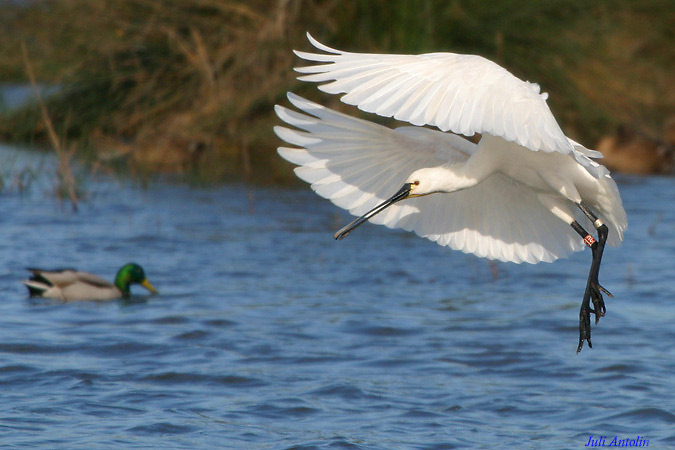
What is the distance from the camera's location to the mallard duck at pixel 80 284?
883 cm

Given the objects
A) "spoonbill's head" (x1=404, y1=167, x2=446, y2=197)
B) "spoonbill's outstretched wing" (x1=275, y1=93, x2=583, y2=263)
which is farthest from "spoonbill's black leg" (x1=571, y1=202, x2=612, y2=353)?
"spoonbill's head" (x1=404, y1=167, x2=446, y2=197)

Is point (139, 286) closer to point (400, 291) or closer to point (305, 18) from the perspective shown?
point (400, 291)

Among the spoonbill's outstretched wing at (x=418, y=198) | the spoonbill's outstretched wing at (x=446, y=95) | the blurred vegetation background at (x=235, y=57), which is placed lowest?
the spoonbill's outstretched wing at (x=418, y=198)

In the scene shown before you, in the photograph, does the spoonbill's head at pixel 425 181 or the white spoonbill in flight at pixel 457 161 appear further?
the spoonbill's head at pixel 425 181

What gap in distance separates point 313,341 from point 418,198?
1.85 meters

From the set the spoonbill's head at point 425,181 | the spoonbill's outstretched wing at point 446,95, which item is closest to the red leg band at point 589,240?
the spoonbill's head at point 425,181

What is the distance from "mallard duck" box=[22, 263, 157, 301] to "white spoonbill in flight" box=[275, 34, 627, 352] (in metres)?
3.18

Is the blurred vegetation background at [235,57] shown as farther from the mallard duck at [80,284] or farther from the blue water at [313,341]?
the mallard duck at [80,284]

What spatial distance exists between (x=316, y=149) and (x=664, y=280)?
15.9 feet

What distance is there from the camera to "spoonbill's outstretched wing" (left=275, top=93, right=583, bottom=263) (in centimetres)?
600

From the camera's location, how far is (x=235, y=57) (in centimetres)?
1612

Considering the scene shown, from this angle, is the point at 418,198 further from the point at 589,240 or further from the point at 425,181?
the point at 589,240

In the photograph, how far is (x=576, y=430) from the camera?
20.6 feet

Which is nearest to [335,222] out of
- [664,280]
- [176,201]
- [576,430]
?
[176,201]
